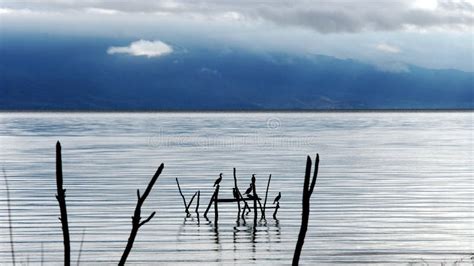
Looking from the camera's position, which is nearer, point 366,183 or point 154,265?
point 154,265

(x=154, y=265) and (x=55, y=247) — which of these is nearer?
(x=154, y=265)

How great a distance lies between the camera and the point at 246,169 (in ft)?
210

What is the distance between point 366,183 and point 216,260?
28.0m

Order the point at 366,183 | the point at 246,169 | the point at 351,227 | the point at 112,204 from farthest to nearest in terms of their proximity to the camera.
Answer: the point at 246,169 < the point at 366,183 < the point at 112,204 < the point at 351,227

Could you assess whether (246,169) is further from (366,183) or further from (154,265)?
(154,265)

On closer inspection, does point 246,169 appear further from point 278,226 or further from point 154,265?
point 154,265

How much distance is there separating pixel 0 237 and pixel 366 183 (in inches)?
1046

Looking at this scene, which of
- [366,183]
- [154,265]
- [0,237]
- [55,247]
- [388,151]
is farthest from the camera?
[388,151]

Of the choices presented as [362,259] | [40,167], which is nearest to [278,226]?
[362,259]

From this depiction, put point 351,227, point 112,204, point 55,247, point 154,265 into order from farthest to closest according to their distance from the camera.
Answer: point 112,204 → point 351,227 → point 55,247 → point 154,265

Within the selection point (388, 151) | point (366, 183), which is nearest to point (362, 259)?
point (366, 183)

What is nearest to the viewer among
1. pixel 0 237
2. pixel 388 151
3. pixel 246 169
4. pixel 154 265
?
pixel 154 265

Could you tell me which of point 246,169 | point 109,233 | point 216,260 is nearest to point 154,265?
point 216,260

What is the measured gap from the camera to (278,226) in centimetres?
3341
